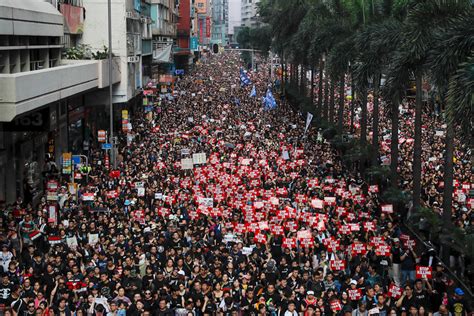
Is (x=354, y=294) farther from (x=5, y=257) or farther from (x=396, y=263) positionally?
(x=5, y=257)

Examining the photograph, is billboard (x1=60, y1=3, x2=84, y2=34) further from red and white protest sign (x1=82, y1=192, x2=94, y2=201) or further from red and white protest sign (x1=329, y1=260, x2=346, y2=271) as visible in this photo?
red and white protest sign (x1=329, y1=260, x2=346, y2=271)

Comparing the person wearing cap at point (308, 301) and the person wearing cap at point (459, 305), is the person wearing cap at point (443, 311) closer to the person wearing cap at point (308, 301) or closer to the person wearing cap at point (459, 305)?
the person wearing cap at point (459, 305)

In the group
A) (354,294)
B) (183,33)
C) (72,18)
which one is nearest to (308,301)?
(354,294)

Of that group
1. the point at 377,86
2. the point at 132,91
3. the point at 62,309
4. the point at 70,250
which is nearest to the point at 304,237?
the point at 70,250

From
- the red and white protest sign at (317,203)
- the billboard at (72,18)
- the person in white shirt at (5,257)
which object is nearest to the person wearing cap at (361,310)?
the person in white shirt at (5,257)

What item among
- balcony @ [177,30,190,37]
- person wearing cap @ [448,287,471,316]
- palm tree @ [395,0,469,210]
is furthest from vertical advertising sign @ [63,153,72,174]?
balcony @ [177,30,190,37]

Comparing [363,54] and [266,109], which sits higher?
[363,54]

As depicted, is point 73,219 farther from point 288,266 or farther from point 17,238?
point 288,266
